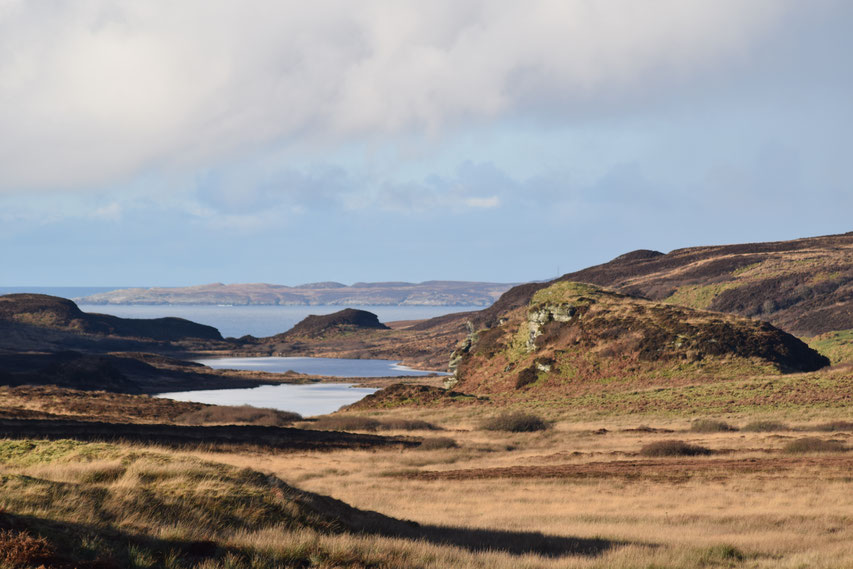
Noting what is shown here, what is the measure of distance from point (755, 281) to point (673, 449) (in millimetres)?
103858

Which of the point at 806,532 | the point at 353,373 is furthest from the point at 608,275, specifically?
the point at 806,532

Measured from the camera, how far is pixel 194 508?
1394cm

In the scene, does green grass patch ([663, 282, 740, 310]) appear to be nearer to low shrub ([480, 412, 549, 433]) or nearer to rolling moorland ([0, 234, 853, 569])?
rolling moorland ([0, 234, 853, 569])

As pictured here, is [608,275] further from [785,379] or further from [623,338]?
[785,379]

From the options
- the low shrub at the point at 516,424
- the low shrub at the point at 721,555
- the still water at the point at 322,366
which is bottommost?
the still water at the point at 322,366

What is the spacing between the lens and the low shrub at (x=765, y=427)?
147ft

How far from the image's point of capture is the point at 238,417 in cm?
6225

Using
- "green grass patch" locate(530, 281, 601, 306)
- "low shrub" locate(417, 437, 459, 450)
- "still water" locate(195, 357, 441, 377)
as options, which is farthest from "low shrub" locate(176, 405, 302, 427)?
"still water" locate(195, 357, 441, 377)

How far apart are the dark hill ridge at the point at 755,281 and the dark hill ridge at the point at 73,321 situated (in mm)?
85058

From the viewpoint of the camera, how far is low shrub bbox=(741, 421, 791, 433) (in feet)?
147

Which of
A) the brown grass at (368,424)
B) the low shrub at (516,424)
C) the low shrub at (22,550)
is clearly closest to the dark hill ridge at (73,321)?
the brown grass at (368,424)

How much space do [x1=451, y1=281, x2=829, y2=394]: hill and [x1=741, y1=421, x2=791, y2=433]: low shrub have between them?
23.2 meters

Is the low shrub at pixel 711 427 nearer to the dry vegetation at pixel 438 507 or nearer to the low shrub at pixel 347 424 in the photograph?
the dry vegetation at pixel 438 507

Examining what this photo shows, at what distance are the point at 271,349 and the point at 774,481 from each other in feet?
549
